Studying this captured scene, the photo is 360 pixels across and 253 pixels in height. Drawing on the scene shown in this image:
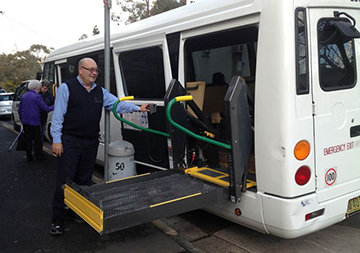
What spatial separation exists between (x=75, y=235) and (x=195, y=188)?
160cm

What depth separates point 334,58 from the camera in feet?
10.1

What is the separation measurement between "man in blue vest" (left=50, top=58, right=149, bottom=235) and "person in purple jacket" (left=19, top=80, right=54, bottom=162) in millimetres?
3551

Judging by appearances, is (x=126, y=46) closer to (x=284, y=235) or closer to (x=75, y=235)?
(x=75, y=235)

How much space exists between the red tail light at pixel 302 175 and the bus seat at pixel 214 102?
1832 millimetres

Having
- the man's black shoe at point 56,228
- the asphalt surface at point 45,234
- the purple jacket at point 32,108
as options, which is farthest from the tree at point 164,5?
the man's black shoe at point 56,228

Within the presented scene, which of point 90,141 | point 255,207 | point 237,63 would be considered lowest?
point 255,207

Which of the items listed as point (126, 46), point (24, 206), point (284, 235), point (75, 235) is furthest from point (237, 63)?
point (24, 206)

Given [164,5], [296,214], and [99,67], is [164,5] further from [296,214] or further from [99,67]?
[296,214]

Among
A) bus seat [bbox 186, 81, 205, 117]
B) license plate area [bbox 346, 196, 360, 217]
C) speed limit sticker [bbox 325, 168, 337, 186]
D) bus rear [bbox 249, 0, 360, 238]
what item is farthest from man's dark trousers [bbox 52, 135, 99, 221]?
license plate area [bbox 346, 196, 360, 217]

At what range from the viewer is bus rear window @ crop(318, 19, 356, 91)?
115 inches

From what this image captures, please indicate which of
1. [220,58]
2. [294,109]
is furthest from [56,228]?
[220,58]

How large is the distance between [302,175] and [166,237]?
169 cm

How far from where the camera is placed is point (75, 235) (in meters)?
3.77

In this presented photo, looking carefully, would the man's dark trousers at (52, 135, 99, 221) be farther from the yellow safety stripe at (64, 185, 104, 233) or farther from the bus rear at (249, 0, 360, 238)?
the bus rear at (249, 0, 360, 238)
